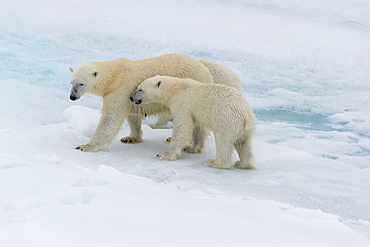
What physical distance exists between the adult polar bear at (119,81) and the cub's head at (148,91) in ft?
0.55

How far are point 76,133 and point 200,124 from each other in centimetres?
165

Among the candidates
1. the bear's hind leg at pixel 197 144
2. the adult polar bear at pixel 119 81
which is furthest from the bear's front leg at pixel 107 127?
the bear's hind leg at pixel 197 144

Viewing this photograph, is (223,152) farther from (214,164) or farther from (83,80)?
(83,80)

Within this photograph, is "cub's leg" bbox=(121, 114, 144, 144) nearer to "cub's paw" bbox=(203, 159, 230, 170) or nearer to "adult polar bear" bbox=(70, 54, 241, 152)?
"adult polar bear" bbox=(70, 54, 241, 152)

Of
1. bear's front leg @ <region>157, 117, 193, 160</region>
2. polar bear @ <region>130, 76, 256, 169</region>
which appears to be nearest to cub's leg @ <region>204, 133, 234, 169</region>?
polar bear @ <region>130, 76, 256, 169</region>

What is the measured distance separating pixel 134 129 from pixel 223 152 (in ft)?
4.56

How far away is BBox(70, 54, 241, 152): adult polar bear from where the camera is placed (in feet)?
15.9

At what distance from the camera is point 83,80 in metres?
4.80

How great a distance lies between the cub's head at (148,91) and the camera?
4785mm

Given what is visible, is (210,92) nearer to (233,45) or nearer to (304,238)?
(304,238)

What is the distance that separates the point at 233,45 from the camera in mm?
11188

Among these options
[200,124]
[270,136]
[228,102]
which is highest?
[228,102]

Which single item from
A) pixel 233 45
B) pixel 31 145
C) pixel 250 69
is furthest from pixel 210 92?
pixel 233 45

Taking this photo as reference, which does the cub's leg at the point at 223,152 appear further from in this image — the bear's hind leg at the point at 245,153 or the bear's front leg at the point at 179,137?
the bear's front leg at the point at 179,137
